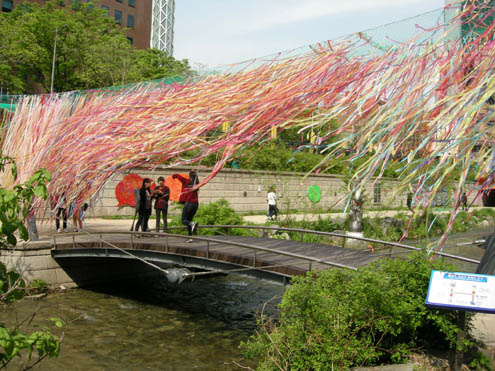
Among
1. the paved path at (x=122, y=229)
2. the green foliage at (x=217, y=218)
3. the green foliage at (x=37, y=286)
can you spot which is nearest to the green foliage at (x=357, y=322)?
the paved path at (x=122, y=229)

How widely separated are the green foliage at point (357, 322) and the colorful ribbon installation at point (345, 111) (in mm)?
1375

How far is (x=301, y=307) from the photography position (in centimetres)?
641

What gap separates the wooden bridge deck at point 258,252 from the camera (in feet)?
31.2

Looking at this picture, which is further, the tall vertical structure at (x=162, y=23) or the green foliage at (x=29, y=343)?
the tall vertical structure at (x=162, y=23)

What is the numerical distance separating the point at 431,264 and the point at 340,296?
4.40ft

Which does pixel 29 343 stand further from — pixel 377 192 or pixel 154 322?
pixel 377 192

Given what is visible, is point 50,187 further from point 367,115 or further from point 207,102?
point 367,115

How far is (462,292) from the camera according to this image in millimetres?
5207

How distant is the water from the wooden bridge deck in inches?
66.7

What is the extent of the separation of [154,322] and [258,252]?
314 cm

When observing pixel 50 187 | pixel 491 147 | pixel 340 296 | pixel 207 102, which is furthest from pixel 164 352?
pixel 491 147

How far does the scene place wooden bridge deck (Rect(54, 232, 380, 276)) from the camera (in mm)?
9512

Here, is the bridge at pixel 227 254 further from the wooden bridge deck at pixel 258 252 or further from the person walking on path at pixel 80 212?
the person walking on path at pixel 80 212

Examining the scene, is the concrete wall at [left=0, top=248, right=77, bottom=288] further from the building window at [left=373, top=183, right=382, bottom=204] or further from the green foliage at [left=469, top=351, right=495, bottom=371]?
the building window at [left=373, top=183, right=382, bottom=204]
